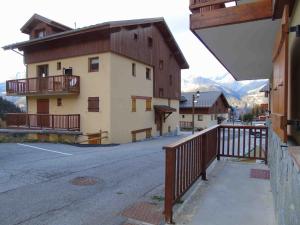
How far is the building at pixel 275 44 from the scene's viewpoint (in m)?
2.40

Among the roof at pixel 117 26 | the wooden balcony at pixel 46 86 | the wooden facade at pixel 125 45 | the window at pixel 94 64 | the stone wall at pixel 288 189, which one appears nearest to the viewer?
the stone wall at pixel 288 189

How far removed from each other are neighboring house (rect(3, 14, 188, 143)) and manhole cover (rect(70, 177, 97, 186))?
10.0 meters

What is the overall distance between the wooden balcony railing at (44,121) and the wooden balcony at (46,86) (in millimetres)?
1557

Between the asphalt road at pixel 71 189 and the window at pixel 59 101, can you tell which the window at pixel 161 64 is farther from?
the asphalt road at pixel 71 189

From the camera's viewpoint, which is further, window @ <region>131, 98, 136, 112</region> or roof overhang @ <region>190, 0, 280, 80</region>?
window @ <region>131, 98, 136, 112</region>

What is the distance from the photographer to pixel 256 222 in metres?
3.60

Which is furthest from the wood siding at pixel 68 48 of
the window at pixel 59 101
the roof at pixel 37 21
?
the window at pixel 59 101

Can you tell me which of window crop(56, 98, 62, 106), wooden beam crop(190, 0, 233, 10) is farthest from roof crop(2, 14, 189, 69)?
wooden beam crop(190, 0, 233, 10)

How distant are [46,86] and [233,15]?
16.0 meters

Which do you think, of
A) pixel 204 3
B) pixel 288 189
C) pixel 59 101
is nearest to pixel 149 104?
pixel 59 101

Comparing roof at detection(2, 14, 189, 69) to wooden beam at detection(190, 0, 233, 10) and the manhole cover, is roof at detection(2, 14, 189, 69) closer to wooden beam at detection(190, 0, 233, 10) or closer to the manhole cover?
the manhole cover

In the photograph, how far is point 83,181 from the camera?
606 centimetres

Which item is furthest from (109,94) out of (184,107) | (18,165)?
(184,107)

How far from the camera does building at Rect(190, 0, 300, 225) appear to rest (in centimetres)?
240
